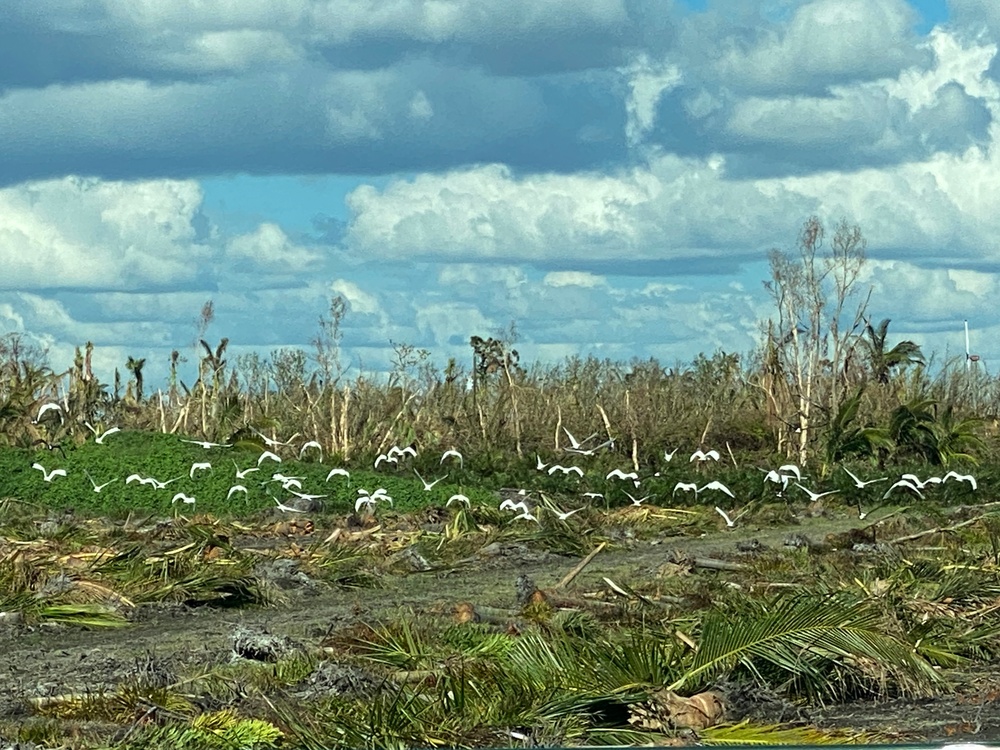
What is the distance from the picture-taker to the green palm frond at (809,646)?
681cm

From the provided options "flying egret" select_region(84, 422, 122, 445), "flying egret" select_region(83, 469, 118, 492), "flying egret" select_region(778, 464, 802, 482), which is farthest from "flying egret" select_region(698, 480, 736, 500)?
"flying egret" select_region(84, 422, 122, 445)

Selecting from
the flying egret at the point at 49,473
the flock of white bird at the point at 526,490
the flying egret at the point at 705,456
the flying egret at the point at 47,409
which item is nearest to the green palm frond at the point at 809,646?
the flock of white bird at the point at 526,490

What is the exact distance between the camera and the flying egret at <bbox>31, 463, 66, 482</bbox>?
18.6 meters

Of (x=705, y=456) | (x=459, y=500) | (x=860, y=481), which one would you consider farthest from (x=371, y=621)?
(x=705, y=456)

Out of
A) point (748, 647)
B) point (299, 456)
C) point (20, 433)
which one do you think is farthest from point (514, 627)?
point (20, 433)

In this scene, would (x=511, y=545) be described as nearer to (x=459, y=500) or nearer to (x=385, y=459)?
(x=459, y=500)

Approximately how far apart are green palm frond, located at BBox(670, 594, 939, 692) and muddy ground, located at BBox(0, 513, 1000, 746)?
0.51 feet

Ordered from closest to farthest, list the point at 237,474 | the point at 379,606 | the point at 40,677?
the point at 40,677 → the point at 379,606 → the point at 237,474

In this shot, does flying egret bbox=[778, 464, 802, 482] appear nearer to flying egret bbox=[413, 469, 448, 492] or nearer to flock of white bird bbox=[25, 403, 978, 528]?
flock of white bird bbox=[25, 403, 978, 528]

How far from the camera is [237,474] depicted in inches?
713

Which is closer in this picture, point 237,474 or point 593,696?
point 593,696

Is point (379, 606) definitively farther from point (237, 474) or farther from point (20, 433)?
point (20, 433)

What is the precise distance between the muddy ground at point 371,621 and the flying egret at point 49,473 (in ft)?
24.0

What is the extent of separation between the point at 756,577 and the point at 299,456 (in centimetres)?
1257
